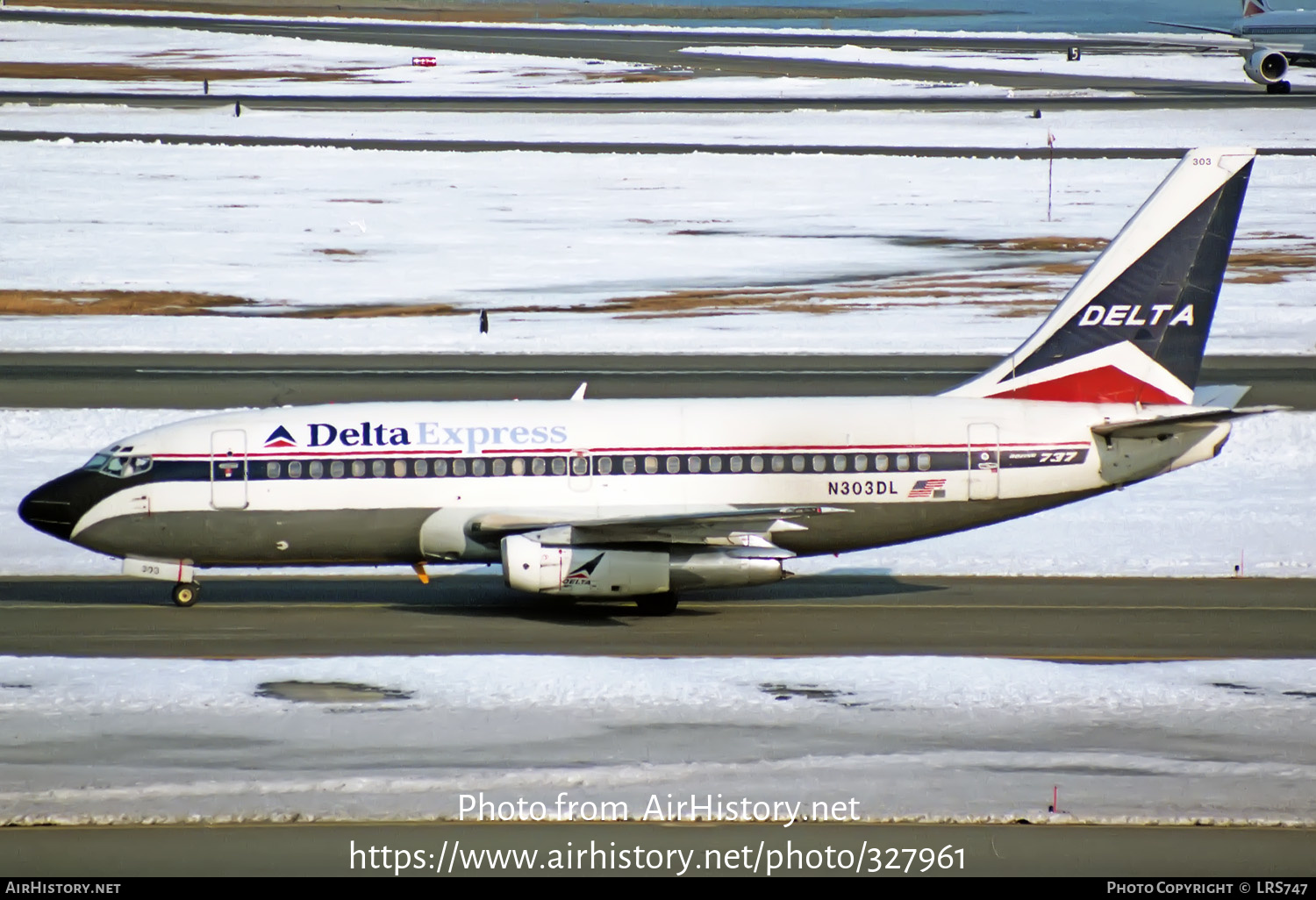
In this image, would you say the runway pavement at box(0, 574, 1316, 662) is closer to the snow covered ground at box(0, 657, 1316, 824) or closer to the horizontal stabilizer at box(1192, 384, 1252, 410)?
the snow covered ground at box(0, 657, 1316, 824)

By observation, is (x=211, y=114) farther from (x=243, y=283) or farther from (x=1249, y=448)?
(x=1249, y=448)

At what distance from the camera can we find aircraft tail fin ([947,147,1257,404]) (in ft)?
100

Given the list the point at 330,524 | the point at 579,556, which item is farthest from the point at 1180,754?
the point at 330,524

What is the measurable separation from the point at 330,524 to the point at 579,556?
4.55 metres

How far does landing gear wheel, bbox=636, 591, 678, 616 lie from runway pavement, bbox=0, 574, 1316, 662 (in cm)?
28

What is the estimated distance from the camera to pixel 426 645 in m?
26.6

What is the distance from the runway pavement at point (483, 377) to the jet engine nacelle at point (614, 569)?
16752 mm

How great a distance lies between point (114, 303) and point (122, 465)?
33176 mm

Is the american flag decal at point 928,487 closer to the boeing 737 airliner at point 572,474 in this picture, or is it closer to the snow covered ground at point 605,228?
the boeing 737 airliner at point 572,474

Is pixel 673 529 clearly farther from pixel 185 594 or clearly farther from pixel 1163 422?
pixel 185 594

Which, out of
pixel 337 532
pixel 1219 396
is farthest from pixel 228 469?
pixel 1219 396

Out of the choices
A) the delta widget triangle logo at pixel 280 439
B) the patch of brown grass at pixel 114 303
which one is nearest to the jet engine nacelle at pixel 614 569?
the delta widget triangle logo at pixel 280 439

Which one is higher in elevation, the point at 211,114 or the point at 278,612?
the point at 211,114

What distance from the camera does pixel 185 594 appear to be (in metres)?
29.5
